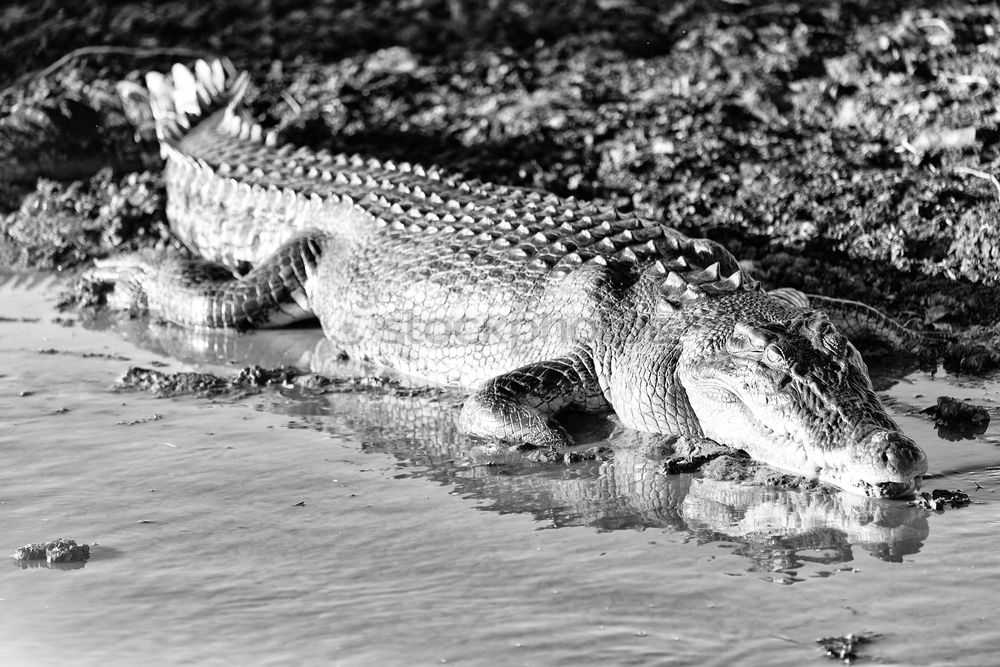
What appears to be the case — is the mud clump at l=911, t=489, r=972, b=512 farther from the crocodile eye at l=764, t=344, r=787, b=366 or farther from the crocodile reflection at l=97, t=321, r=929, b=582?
the crocodile eye at l=764, t=344, r=787, b=366

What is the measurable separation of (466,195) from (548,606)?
3.55 meters

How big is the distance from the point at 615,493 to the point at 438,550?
822 millimetres

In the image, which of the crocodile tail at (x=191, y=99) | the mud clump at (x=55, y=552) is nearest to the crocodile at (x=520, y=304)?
the crocodile tail at (x=191, y=99)

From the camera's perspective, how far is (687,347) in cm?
525

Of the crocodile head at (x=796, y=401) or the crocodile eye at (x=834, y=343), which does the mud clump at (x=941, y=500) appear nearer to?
the crocodile head at (x=796, y=401)

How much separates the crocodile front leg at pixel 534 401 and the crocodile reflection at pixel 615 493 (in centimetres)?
10

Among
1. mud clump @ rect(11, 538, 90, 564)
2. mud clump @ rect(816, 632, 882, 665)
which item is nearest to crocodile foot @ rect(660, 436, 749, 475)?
mud clump @ rect(816, 632, 882, 665)

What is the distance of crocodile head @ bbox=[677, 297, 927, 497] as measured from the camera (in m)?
4.44

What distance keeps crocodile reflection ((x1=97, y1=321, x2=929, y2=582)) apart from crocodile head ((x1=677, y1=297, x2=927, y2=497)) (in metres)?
0.14

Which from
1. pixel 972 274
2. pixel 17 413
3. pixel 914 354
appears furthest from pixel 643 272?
pixel 17 413

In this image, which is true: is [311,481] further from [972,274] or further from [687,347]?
[972,274]

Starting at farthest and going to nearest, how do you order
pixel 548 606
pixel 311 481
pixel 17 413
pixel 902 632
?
pixel 17 413, pixel 311 481, pixel 548 606, pixel 902 632

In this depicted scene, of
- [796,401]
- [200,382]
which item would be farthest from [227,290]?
[796,401]

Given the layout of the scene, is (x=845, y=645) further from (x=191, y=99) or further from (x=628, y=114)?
(x=191, y=99)
